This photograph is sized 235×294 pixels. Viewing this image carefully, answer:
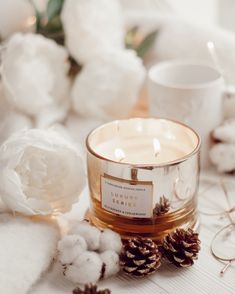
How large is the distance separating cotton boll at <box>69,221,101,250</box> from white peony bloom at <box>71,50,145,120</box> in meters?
0.29

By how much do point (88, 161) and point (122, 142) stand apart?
69mm

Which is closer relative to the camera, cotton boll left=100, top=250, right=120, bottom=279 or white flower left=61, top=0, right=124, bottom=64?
cotton boll left=100, top=250, right=120, bottom=279

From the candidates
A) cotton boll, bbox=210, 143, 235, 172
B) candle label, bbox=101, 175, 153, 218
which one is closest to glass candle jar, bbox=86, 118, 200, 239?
candle label, bbox=101, 175, 153, 218

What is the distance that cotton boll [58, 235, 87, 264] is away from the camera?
1.71 ft

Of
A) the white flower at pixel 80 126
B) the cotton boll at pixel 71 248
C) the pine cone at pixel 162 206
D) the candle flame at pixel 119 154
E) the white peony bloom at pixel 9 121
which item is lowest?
the white flower at pixel 80 126

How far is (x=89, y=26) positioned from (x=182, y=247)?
14.9 inches

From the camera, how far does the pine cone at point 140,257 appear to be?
53cm

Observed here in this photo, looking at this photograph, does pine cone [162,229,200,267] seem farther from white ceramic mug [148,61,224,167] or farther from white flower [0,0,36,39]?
white flower [0,0,36,39]

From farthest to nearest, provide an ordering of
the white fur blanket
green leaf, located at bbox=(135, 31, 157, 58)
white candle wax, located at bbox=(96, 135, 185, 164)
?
1. green leaf, located at bbox=(135, 31, 157, 58)
2. white candle wax, located at bbox=(96, 135, 185, 164)
3. the white fur blanket

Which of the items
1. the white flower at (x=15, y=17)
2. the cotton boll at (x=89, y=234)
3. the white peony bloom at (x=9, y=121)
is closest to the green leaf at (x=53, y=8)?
the white flower at (x=15, y=17)

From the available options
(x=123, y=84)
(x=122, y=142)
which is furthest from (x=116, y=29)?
(x=122, y=142)

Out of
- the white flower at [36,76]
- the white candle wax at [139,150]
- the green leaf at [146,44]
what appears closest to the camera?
the white candle wax at [139,150]

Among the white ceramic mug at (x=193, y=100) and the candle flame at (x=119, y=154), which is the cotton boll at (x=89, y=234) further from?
the white ceramic mug at (x=193, y=100)

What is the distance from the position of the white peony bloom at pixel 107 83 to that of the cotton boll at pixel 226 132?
151 mm
